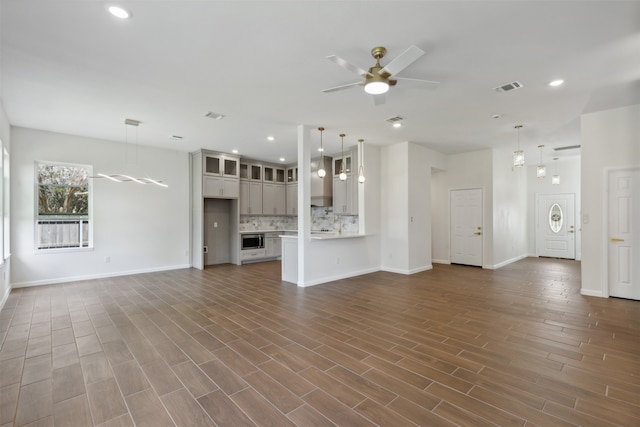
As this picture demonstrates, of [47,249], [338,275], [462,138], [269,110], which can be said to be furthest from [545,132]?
[47,249]

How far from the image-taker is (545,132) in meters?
5.76

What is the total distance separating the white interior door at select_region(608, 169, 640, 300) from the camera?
14.7 feet

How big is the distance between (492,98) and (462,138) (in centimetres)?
226

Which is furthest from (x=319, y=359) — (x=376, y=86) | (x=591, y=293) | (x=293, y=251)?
(x=591, y=293)

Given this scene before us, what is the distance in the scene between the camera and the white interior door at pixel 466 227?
7.52 metres

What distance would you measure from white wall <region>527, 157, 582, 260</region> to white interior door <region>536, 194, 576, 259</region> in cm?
10

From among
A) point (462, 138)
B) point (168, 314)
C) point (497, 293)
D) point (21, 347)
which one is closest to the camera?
point (21, 347)

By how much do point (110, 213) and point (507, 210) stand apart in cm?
986

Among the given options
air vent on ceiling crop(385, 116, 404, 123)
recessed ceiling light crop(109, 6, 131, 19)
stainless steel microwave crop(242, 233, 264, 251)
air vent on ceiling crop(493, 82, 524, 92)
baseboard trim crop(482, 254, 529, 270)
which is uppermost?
recessed ceiling light crop(109, 6, 131, 19)

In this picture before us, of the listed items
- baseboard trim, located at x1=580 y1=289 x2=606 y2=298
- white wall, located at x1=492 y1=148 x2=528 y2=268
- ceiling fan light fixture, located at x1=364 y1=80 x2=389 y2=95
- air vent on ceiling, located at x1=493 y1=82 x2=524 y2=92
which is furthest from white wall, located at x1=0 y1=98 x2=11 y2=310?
white wall, located at x1=492 y1=148 x2=528 y2=268

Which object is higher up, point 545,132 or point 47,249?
point 545,132

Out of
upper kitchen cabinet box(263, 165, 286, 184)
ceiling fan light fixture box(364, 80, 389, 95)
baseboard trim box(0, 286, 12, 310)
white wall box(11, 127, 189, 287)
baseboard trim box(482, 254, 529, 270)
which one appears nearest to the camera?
ceiling fan light fixture box(364, 80, 389, 95)

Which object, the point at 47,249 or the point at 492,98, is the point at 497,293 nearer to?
the point at 492,98

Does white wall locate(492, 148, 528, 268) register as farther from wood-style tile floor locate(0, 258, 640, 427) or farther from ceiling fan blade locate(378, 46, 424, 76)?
ceiling fan blade locate(378, 46, 424, 76)
